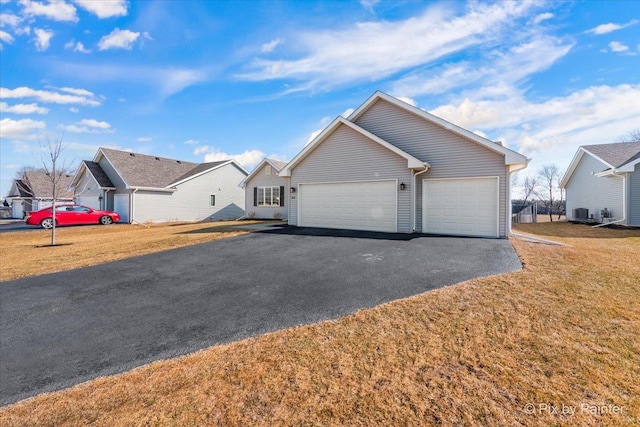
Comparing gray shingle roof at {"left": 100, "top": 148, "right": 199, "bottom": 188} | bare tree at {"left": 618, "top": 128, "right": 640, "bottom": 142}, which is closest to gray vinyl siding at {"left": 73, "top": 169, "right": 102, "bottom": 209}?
gray shingle roof at {"left": 100, "top": 148, "right": 199, "bottom": 188}

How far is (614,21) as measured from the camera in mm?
9156

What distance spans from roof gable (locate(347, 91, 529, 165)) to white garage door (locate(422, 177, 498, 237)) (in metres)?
1.00

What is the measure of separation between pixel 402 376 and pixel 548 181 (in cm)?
5302

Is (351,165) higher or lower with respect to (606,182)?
higher

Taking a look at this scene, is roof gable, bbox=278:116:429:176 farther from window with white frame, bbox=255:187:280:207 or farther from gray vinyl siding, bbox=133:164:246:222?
gray vinyl siding, bbox=133:164:246:222

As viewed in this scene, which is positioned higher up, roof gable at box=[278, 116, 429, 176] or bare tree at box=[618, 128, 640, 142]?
bare tree at box=[618, 128, 640, 142]

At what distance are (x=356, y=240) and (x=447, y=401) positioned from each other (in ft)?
25.3

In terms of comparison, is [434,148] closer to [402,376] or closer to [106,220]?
[402,376]

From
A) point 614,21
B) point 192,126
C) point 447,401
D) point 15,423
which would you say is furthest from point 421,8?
point 192,126

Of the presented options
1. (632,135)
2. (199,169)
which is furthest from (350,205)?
(632,135)

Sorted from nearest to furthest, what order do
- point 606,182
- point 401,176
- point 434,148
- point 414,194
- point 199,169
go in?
point 414,194, point 401,176, point 434,148, point 606,182, point 199,169

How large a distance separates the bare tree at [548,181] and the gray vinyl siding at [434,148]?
40.3 meters

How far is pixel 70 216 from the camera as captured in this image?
64.7 ft

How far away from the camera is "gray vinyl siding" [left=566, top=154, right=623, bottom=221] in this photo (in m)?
16.8
